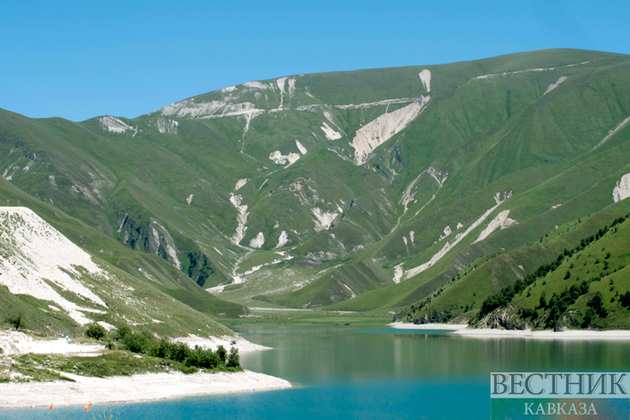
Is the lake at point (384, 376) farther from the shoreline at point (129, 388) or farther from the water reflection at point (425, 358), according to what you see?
the shoreline at point (129, 388)

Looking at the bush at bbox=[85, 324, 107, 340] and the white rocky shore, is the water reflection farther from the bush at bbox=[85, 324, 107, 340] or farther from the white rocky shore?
the bush at bbox=[85, 324, 107, 340]

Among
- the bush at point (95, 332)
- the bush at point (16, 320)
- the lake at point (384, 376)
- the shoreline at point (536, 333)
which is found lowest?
the lake at point (384, 376)

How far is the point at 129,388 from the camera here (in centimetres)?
6456

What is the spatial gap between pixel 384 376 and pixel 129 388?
31.8 metres

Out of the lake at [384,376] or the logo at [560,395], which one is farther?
the lake at [384,376]

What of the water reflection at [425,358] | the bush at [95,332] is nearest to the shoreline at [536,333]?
the water reflection at [425,358]

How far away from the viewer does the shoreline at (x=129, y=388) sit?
57.6m

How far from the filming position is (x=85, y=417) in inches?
2122

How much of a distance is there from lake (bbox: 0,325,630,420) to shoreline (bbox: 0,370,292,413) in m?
1.92

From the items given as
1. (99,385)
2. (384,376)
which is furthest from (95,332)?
(384,376)

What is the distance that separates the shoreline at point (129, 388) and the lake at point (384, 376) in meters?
1.92

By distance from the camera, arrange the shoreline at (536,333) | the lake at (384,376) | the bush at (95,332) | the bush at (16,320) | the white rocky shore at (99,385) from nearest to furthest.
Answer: the white rocky shore at (99,385)
the lake at (384,376)
the bush at (16,320)
the bush at (95,332)
the shoreline at (536,333)

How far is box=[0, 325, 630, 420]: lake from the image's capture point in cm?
6047

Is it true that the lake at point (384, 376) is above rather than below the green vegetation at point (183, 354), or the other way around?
below
